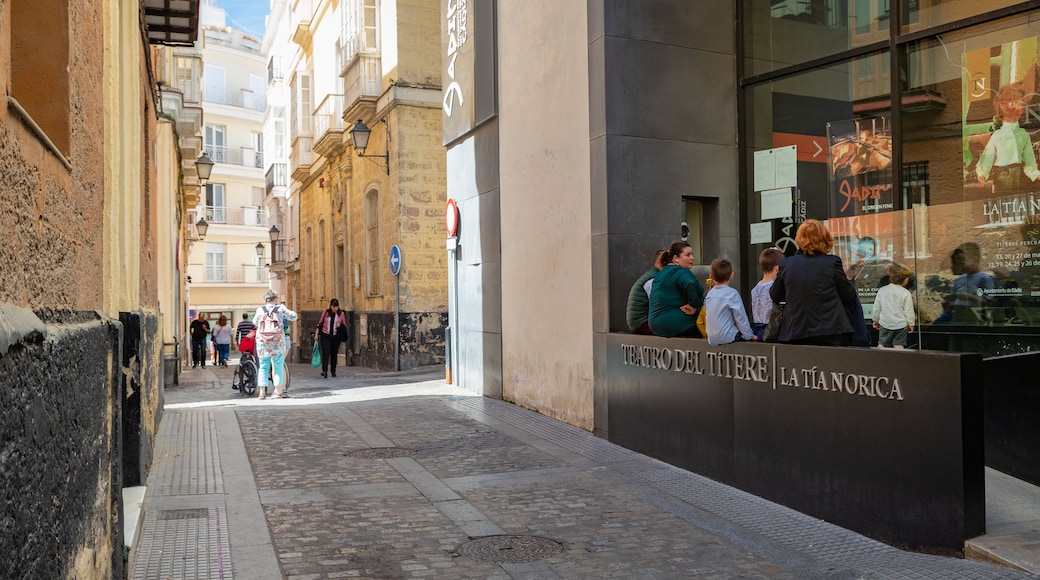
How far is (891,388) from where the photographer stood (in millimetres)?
5836

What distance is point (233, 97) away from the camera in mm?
55625

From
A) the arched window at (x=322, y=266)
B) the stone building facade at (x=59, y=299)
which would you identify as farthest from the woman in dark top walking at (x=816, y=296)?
the arched window at (x=322, y=266)

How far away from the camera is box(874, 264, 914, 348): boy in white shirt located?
24.0 ft

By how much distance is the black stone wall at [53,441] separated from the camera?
78.7 inches

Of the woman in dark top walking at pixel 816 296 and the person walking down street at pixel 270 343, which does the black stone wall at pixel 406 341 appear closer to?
the person walking down street at pixel 270 343

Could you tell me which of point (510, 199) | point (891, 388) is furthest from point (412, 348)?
point (891, 388)

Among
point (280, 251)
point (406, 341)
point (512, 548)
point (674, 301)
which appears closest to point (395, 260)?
point (406, 341)

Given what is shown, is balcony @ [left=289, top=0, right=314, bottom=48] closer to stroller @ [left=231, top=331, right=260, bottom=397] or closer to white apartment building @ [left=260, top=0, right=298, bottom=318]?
white apartment building @ [left=260, top=0, right=298, bottom=318]

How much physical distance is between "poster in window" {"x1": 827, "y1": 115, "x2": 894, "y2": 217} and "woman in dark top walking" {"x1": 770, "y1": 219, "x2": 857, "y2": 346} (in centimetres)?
254

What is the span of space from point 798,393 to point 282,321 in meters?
10.5

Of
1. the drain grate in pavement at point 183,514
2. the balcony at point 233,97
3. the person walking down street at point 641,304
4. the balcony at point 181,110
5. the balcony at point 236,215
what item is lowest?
the drain grate in pavement at point 183,514

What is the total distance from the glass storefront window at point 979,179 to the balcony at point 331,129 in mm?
20753

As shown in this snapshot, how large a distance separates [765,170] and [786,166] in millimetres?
278

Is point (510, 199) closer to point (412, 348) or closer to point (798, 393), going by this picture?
point (798, 393)
